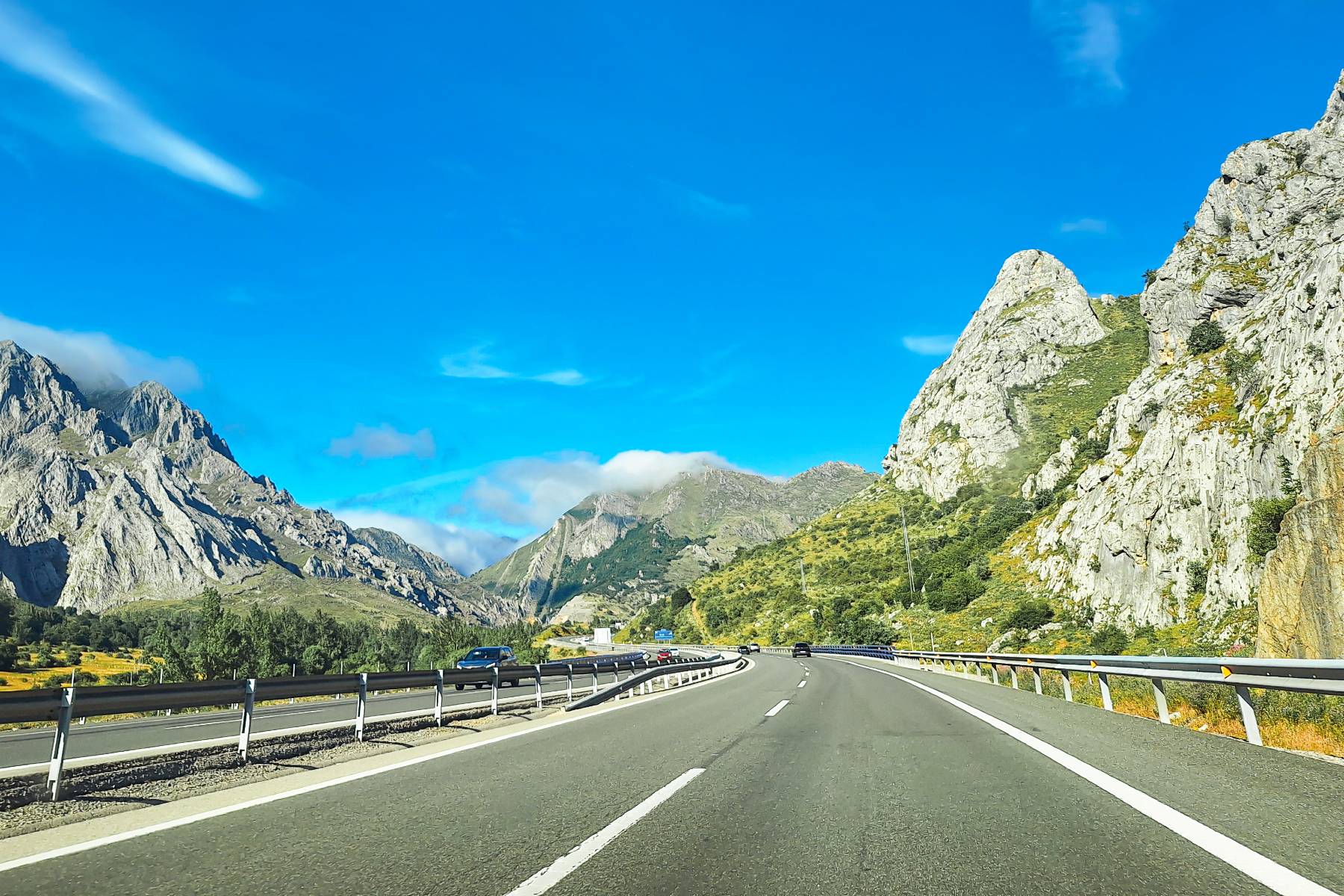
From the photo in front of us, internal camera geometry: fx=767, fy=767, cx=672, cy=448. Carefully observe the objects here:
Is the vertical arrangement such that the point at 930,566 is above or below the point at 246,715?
above

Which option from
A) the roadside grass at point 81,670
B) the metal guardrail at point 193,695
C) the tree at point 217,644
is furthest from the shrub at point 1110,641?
the roadside grass at point 81,670

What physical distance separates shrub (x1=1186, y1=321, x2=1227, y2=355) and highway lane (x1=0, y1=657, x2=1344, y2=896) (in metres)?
76.3

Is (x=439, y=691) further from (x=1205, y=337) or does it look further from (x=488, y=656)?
(x=1205, y=337)

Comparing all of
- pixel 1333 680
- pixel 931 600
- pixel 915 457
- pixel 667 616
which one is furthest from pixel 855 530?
pixel 1333 680

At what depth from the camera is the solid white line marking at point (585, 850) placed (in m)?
4.21

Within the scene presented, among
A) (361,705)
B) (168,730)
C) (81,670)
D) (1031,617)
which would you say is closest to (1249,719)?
(361,705)

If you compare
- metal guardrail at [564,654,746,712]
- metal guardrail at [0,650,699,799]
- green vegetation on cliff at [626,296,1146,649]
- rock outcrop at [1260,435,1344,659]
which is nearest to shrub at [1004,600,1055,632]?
green vegetation on cliff at [626,296,1146,649]

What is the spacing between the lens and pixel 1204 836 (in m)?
5.05

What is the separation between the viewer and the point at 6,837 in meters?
5.93

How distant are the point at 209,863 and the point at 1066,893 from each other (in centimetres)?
516

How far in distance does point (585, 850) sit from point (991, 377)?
153m

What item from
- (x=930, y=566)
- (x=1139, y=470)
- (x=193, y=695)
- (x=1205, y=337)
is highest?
(x=1205, y=337)

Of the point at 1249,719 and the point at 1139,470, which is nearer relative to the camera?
the point at 1249,719

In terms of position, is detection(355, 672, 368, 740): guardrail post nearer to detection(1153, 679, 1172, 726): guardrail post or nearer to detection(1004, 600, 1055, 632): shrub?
detection(1153, 679, 1172, 726): guardrail post
